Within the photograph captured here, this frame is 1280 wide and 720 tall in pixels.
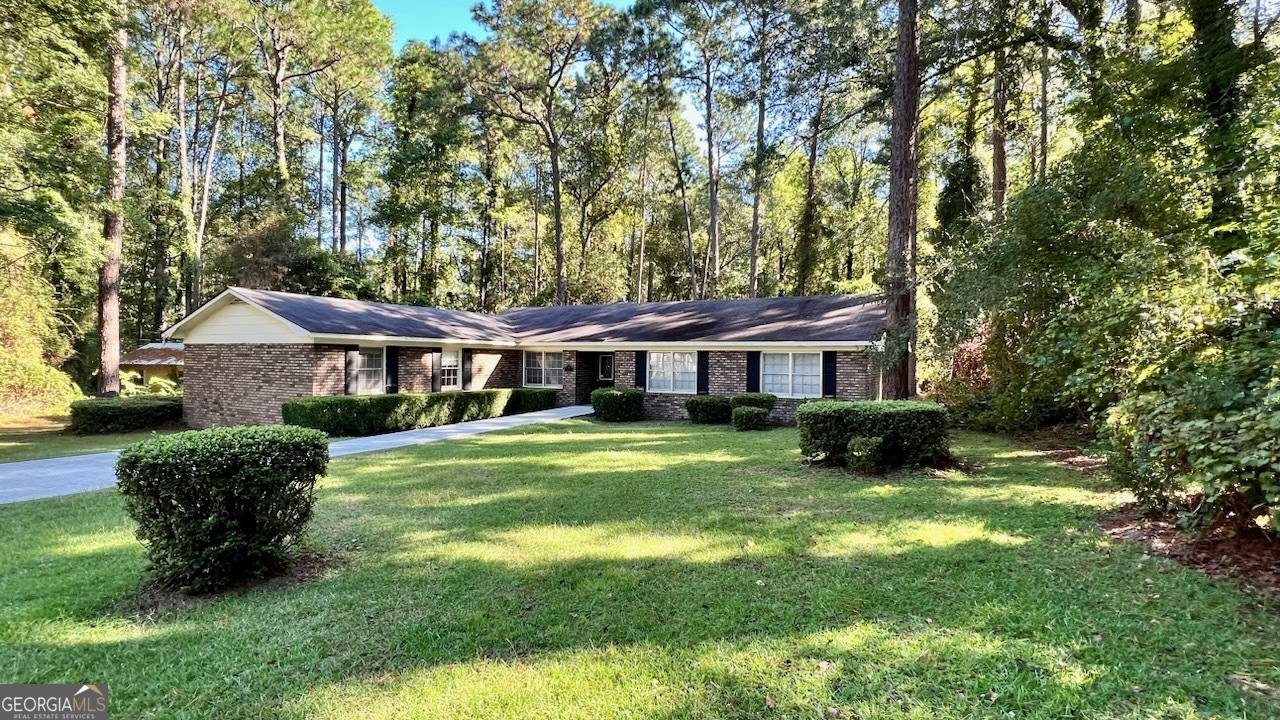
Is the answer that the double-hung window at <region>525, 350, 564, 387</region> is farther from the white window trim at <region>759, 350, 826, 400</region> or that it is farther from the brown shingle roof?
the white window trim at <region>759, 350, 826, 400</region>

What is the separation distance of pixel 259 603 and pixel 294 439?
1154 millimetres

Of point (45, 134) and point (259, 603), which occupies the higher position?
point (45, 134)

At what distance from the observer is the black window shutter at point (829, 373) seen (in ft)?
48.1

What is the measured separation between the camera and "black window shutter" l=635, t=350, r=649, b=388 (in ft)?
56.8

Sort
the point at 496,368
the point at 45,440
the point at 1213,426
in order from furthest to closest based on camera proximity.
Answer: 1. the point at 496,368
2. the point at 45,440
3. the point at 1213,426

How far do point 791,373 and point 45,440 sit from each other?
1775 cm

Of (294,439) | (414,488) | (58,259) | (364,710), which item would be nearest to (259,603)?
(294,439)

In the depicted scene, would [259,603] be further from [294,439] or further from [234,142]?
[234,142]

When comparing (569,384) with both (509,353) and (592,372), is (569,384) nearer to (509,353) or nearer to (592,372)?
(592,372)

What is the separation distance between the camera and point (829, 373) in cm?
1474

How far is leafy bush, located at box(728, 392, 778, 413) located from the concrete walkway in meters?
5.04

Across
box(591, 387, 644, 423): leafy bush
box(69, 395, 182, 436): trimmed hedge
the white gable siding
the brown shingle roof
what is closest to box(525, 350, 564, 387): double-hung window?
the brown shingle roof

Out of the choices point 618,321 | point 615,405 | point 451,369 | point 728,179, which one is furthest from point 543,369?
point 728,179

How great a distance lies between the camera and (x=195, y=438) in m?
4.14
